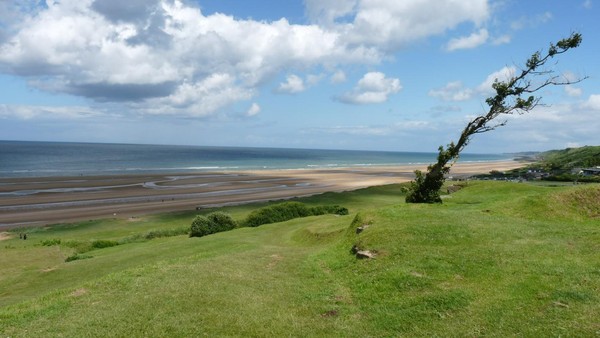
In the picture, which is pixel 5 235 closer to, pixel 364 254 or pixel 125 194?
pixel 125 194

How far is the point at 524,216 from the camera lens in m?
23.8

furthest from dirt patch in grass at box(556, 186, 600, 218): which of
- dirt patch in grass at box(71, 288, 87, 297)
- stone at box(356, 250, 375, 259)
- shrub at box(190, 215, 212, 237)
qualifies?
shrub at box(190, 215, 212, 237)

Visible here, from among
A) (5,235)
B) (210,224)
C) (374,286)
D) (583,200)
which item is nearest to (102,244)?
(210,224)

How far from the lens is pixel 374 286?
1459 cm

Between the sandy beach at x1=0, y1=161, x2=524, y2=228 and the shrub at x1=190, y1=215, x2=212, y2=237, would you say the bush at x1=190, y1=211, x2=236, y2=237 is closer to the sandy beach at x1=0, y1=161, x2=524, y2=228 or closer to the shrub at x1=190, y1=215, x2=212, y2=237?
the shrub at x1=190, y1=215, x2=212, y2=237

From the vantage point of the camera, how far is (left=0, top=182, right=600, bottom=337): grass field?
11.4 m

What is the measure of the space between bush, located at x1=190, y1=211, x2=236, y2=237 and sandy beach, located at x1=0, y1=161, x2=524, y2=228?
Answer: 89.8ft

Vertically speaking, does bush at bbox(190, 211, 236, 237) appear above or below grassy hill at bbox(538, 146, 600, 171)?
below

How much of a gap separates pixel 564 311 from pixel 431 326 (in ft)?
11.0

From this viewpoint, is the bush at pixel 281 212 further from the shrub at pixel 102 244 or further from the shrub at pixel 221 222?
the shrub at pixel 102 244

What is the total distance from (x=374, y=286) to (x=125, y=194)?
76.5 metres

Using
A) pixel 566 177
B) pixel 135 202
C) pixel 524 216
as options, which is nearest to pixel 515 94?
pixel 524 216

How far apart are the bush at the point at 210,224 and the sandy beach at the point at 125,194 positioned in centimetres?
2737

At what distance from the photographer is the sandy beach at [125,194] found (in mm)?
62781
